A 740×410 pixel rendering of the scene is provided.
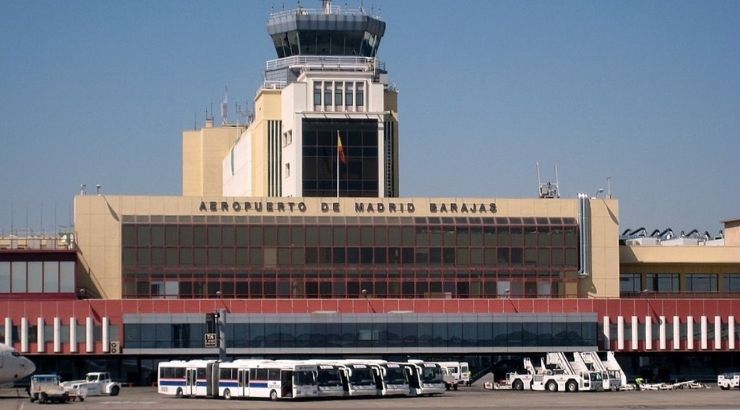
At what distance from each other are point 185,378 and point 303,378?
1211cm

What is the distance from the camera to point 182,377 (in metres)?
119

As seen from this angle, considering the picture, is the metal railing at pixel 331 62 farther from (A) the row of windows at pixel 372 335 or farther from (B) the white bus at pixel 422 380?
(B) the white bus at pixel 422 380

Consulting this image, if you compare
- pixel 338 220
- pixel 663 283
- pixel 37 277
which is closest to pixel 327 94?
pixel 338 220

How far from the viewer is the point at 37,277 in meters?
144

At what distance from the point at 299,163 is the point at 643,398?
54.9 m

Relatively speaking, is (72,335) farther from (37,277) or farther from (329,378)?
(329,378)

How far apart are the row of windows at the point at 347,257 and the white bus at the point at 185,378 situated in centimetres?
2610

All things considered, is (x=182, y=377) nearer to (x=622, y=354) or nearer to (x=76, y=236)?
(x=76, y=236)

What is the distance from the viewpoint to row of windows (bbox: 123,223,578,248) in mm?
146750

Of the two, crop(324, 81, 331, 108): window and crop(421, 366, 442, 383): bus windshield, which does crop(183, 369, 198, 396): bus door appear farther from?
crop(324, 81, 331, 108): window

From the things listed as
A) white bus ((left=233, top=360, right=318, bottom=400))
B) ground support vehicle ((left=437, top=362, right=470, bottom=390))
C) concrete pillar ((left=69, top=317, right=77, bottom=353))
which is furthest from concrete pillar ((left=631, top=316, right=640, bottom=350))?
concrete pillar ((left=69, top=317, right=77, bottom=353))

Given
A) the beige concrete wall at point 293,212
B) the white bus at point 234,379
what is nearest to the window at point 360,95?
the beige concrete wall at point 293,212

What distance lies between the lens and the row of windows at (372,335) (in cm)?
14100

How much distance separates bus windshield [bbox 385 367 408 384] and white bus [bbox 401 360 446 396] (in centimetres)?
107
